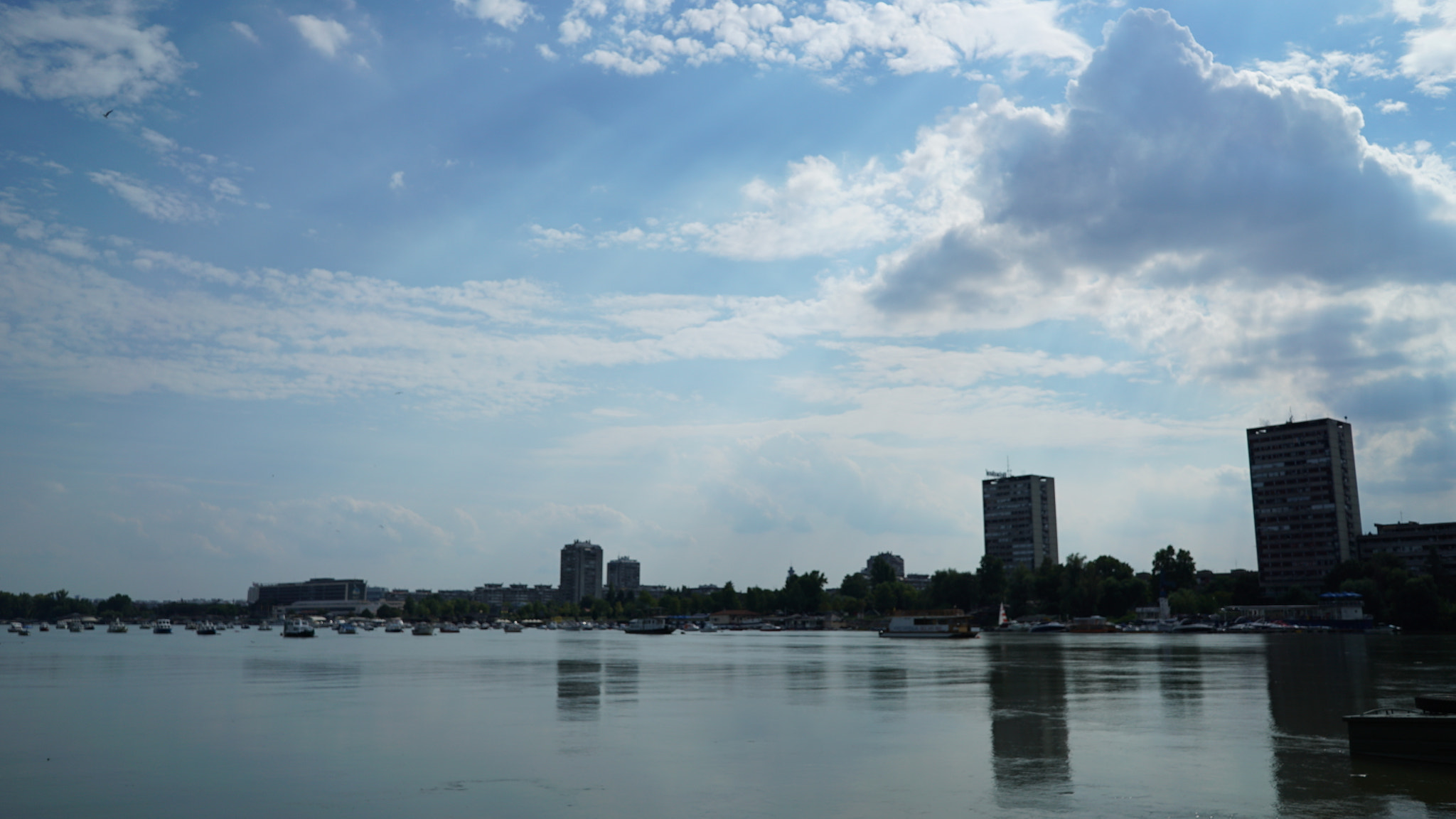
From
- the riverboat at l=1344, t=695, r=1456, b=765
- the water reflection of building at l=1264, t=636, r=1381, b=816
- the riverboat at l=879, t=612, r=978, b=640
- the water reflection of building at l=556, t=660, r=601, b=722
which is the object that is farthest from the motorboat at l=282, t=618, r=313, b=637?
the riverboat at l=1344, t=695, r=1456, b=765

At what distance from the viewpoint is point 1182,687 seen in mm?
48750

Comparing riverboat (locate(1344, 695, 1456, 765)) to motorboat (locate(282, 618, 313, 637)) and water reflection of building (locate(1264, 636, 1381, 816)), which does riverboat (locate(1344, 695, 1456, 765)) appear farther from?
motorboat (locate(282, 618, 313, 637))

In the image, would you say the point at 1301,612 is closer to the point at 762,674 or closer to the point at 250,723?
the point at 762,674

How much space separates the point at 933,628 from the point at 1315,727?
400ft

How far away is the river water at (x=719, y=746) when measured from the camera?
21062mm

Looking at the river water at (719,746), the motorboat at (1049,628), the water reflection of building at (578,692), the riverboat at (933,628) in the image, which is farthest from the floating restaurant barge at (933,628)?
the river water at (719,746)

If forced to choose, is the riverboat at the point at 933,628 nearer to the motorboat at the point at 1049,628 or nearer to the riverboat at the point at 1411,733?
the motorboat at the point at 1049,628

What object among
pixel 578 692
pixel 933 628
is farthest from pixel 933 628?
pixel 578 692

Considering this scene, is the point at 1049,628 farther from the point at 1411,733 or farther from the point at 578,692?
the point at 1411,733

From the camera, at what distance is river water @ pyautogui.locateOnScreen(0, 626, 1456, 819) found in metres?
21.1

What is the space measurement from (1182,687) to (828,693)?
707 inches

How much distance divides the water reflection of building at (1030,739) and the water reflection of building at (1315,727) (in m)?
4.77

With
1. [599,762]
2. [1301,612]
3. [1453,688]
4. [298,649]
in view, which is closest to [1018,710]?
[599,762]

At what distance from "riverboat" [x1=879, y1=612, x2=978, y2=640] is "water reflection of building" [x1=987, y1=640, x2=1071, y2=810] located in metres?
85.3
